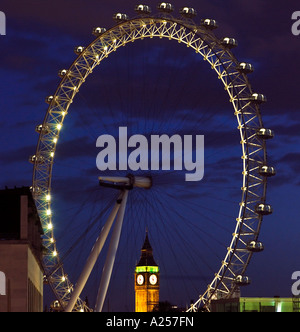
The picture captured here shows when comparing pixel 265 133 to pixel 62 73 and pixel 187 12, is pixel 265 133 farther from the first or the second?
pixel 62 73

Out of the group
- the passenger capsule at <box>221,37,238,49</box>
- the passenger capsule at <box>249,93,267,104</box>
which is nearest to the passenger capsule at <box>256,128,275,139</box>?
the passenger capsule at <box>249,93,267,104</box>

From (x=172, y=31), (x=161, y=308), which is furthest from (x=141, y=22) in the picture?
(x=161, y=308)

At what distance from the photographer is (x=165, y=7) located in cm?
8288

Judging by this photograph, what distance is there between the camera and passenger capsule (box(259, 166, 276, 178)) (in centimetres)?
8469

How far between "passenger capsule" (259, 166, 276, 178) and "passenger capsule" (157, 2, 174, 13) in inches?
549

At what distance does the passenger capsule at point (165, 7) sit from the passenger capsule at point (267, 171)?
13.9 metres

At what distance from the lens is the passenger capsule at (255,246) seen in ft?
278

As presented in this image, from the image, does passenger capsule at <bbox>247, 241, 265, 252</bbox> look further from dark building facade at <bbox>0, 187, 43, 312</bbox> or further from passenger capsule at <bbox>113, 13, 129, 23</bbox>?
dark building facade at <bbox>0, 187, 43, 312</bbox>

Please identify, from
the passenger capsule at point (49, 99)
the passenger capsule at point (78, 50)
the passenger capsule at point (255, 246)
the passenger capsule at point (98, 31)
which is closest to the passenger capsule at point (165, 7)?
the passenger capsule at point (98, 31)

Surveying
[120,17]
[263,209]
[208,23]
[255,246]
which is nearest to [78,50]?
[120,17]

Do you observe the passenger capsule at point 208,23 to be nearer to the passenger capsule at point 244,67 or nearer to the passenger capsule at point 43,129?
the passenger capsule at point 244,67

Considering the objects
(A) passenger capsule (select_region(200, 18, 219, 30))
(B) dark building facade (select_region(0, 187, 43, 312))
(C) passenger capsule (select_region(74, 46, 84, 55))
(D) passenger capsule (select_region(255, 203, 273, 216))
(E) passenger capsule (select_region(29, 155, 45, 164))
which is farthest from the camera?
(E) passenger capsule (select_region(29, 155, 45, 164))
